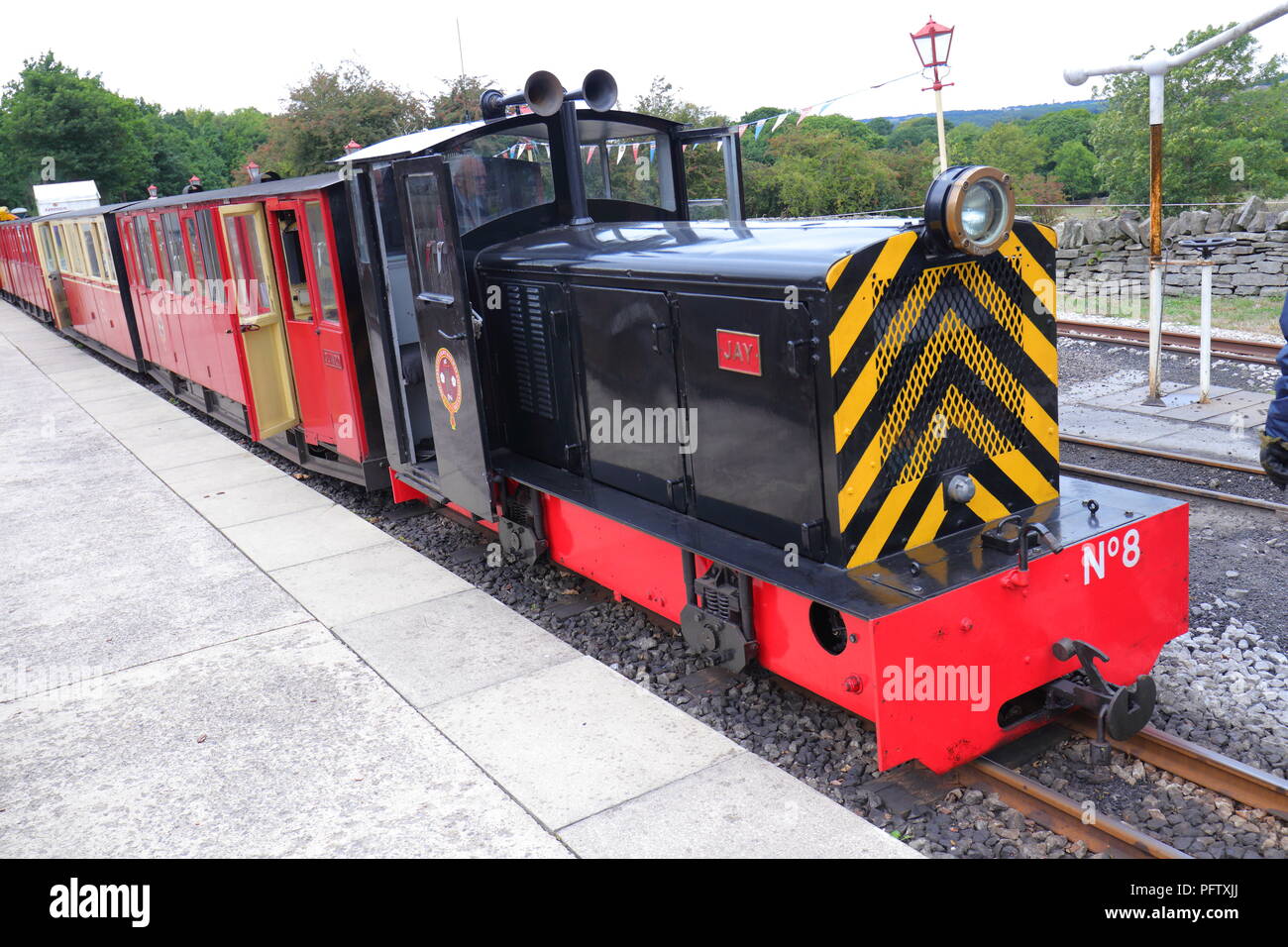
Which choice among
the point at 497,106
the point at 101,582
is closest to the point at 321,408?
the point at 101,582

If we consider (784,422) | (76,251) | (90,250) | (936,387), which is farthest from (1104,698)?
(76,251)

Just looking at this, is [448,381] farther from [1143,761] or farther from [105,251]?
[105,251]

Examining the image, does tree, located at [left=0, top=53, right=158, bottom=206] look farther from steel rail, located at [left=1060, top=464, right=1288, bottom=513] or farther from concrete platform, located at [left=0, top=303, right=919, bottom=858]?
steel rail, located at [left=1060, top=464, right=1288, bottom=513]

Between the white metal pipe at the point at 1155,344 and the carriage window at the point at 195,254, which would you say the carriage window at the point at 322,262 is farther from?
the white metal pipe at the point at 1155,344

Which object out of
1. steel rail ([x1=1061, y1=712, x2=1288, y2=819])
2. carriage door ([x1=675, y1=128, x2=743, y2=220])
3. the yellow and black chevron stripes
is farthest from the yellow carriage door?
steel rail ([x1=1061, y1=712, x2=1288, y2=819])

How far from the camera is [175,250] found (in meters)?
10.5

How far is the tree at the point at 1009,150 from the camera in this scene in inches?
992

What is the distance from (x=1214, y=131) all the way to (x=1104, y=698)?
22.4 m

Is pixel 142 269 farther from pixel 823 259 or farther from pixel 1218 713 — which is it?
pixel 1218 713

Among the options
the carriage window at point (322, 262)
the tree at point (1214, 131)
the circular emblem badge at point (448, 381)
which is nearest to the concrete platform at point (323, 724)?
the circular emblem badge at point (448, 381)

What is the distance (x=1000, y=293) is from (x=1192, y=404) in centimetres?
561

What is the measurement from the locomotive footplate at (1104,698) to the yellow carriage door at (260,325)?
6455 millimetres

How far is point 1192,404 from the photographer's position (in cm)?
870

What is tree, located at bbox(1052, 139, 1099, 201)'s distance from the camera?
2942 centimetres
